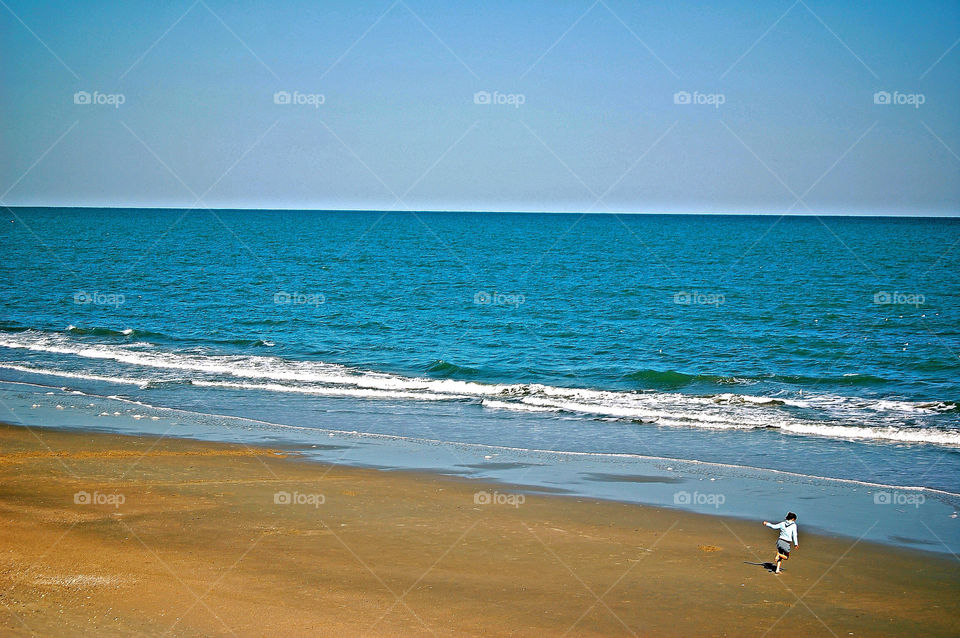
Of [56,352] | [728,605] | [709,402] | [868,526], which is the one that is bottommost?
[728,605]

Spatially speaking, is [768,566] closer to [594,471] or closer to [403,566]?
[403,566]

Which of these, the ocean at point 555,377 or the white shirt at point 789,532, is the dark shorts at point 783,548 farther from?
the ocean at point 555,377

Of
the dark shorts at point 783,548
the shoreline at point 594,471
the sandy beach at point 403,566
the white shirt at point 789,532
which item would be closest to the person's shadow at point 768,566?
the sandy beach at point 403,566

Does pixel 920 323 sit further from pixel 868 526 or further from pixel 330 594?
pixel 330 594

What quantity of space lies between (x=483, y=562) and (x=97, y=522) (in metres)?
5.35

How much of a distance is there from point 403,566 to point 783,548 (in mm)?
4684

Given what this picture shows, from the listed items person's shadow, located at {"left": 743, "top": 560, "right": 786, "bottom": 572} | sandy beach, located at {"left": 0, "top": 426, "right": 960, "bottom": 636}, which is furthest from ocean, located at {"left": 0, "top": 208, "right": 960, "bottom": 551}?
person's shadow, located at {"left": 743, "top": 560, "right": 786, "bottom": 572}

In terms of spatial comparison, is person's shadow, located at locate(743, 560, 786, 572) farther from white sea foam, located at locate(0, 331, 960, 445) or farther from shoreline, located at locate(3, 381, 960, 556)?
white sea foam, located at locate(0, 331, 960, 445)

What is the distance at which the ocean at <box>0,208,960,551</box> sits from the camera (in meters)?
14.9

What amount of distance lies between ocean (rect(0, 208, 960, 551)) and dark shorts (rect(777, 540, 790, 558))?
2.10m

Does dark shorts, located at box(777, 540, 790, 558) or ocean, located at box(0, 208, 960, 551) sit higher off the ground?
ocean, located at box(0, 208, 960, 551)

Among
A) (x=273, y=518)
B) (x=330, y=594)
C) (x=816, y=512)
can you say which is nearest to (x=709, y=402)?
(x=816, y=512)

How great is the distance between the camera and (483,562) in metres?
10.1

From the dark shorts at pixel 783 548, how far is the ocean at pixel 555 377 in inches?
82.8
